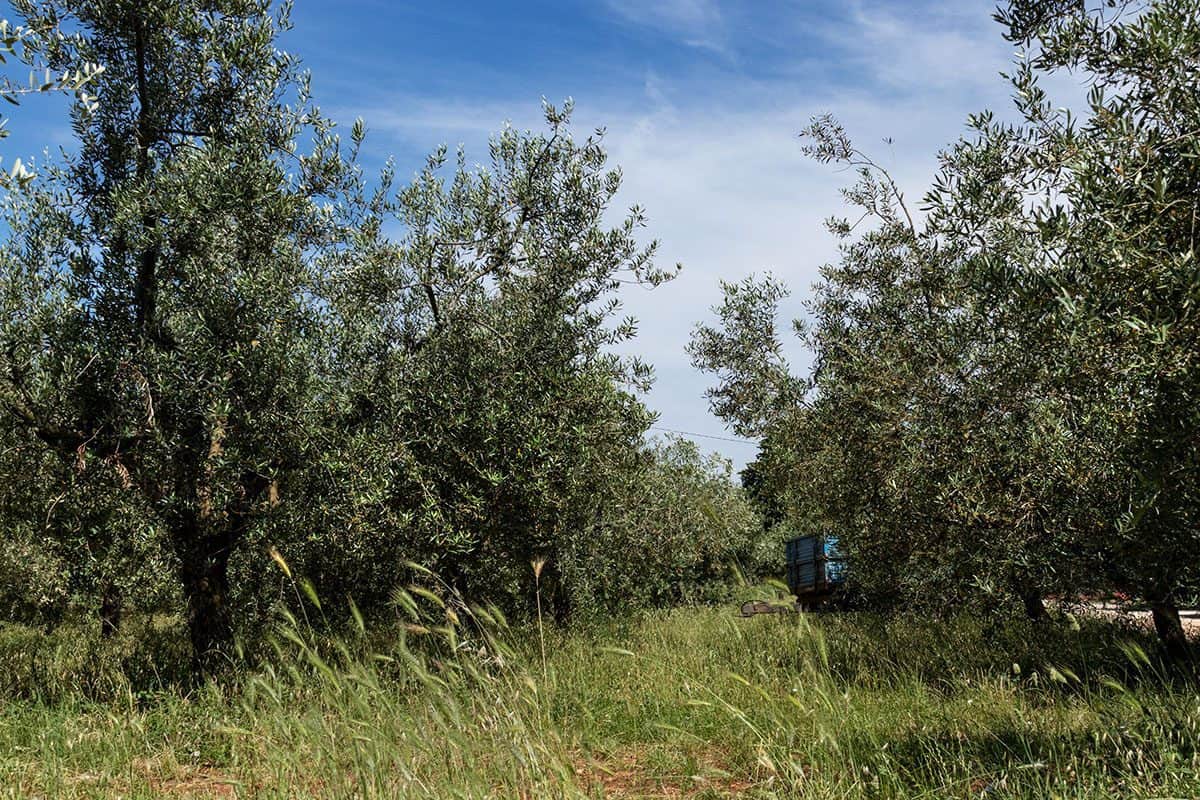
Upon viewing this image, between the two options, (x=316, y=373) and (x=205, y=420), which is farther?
(x=316, y=373)

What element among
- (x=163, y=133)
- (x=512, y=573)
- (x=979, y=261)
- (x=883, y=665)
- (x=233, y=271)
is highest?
(x=163, y=133)

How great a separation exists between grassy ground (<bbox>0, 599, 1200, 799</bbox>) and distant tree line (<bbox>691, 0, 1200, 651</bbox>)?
4.34 ft

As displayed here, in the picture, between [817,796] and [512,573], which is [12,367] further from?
[817,796]

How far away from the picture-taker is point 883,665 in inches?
429

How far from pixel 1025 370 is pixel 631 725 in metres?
5.82

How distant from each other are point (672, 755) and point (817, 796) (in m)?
2.28

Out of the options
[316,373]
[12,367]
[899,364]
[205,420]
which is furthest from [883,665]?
[12,367]

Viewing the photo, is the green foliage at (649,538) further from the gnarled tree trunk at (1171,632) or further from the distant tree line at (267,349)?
the gnarled tree trunk at (1171,632)

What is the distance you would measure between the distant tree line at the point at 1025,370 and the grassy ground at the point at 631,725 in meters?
1.32

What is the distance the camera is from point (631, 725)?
8.71 metres

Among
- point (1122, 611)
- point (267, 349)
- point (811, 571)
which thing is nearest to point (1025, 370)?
point (1122, 611)

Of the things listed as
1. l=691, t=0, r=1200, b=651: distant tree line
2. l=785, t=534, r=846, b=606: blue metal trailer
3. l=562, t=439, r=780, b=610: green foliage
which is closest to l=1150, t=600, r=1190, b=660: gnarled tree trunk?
l=691, t=0, r=1200, b=651: distant tree line

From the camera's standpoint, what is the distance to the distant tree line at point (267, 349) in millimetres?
9500

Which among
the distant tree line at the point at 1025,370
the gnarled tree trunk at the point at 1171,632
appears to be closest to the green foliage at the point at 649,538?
the distant tree line at the point at 1025,370
